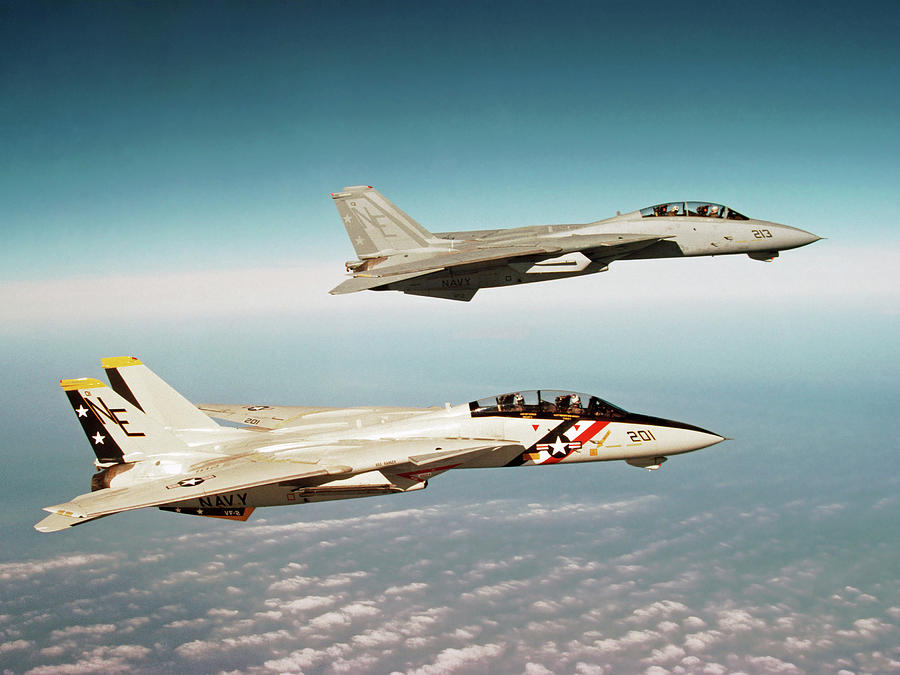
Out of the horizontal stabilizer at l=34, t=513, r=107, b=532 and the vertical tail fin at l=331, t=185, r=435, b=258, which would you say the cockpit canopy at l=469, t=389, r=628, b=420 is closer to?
the vertical tail fin at l=331, t=185, r=435, b=258

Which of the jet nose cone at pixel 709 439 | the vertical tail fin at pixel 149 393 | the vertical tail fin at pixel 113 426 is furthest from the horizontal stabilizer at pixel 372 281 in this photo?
the jet nose cone at pixel 709 439

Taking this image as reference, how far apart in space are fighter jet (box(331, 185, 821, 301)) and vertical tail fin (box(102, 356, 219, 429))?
486cm

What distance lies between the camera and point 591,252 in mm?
14703

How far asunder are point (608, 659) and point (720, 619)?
514 inches

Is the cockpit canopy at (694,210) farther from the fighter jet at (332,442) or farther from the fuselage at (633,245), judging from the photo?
the fighter jet at (332,442)

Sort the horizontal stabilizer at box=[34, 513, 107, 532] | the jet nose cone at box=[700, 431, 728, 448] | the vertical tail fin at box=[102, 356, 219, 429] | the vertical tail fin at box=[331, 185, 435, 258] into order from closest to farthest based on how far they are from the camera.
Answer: the horizontal stabilizer at box=[34, 513, 107, 532] → the jet nose cone at box=[700, 431, 728, 448] → the vertical tail fin at box=[102, 356, 219, 429] → the vertical tail fin at box=[331, 185, 435, 258]

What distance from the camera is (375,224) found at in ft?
57.5

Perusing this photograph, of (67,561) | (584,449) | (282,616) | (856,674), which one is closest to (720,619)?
(856,674)

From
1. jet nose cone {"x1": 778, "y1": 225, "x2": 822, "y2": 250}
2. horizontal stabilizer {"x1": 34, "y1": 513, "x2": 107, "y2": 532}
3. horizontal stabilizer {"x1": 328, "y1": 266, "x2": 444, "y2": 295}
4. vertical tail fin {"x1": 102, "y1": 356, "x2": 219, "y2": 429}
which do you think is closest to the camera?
horizontal stabilizer {"x1": 34, "y1": 513, "x2": 107, "y2": 532}

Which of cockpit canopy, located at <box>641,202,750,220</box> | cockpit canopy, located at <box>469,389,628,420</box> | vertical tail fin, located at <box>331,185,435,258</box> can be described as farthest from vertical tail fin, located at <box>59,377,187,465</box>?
cockpit canopy, located at <box>641,202,750,220</box>

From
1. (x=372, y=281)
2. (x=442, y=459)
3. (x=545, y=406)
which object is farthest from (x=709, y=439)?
(x=372, y=281)

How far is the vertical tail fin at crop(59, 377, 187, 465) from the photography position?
1206 cm

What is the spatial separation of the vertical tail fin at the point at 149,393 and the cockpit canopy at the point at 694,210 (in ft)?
45.4

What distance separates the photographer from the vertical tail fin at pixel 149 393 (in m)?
12.3
